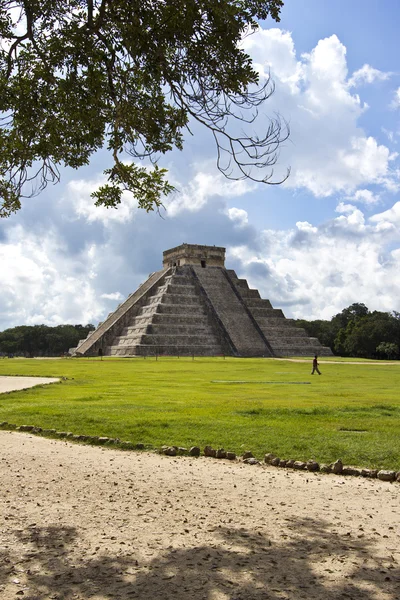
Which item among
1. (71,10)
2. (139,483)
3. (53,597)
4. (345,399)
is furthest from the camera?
(345,399)

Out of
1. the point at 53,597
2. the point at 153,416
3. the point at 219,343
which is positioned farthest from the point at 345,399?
the point at 219,343

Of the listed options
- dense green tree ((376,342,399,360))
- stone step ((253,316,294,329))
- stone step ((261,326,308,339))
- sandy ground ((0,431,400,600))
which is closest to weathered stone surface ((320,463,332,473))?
sandy ground ((0,431,400,600))

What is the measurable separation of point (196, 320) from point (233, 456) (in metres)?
60.6

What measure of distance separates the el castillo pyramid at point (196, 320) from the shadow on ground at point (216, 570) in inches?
2166

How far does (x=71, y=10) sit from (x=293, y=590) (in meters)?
7.94

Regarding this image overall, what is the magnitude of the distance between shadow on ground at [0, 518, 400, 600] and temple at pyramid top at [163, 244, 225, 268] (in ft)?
241

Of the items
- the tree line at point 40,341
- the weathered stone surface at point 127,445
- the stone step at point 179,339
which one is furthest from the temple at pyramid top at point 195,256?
the weathered stone surface at point 127,445

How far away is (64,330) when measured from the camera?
11338cm

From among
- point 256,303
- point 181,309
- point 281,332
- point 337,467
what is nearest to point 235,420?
point 337,467

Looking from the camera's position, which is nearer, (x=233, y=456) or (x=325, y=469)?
(x=325, y=469)

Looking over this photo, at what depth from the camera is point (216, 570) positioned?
15.7ft

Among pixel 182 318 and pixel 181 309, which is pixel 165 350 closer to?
pixel 182 318

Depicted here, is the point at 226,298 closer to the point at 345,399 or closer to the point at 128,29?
the point at 345,399

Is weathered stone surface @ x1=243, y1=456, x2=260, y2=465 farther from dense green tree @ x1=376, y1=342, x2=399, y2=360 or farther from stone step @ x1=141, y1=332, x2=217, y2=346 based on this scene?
dense green tree @ x1=376, y1=342, x2=399, y2=360
